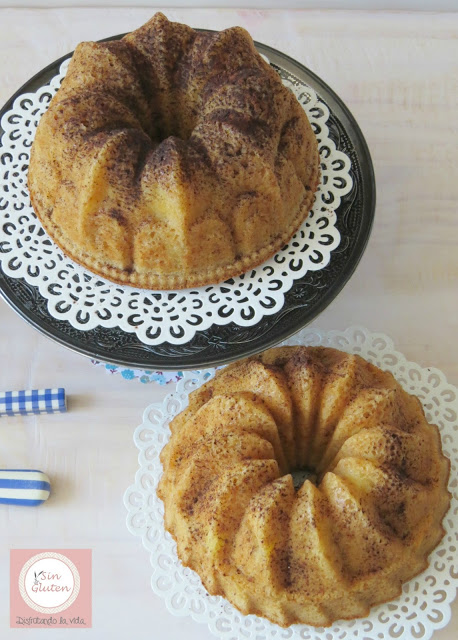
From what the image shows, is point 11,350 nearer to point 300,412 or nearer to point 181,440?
point 181,440

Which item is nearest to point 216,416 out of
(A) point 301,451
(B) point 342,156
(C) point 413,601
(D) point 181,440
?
(D) point 181,440

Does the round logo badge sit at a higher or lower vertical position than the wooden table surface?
lower

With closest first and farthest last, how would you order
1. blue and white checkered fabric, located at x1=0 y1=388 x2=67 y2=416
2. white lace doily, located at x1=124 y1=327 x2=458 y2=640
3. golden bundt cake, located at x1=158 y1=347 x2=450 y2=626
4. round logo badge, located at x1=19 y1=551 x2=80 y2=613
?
golden bundt cake, located at x1=158 y1=347 x2=450 y2=626
white lace doily, located at x1=124 y1=327 x2=458 y2=640
round logo badge, located at x1=19 y1=551 x2=80 y2=613
blue and white checkered fabric, located at x1=0 y1=388 x2=67 y2=416

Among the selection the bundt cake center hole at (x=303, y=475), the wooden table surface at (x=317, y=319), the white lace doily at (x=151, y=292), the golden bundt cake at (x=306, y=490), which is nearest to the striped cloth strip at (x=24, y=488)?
the wooden table surface at (x=317, y=319)

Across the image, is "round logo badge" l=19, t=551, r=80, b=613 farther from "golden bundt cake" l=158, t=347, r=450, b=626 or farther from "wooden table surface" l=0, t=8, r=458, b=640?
"golden bundt cake" l=158, t=347, r=450, b=626

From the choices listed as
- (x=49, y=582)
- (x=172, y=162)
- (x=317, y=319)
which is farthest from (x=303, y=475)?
(x=172, y=162)

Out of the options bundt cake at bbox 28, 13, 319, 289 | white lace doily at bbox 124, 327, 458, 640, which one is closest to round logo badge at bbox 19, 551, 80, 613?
white lace doily at bbox 124, 327, 458, 640
